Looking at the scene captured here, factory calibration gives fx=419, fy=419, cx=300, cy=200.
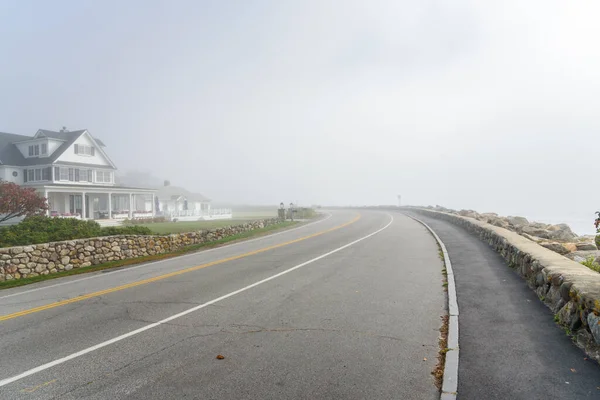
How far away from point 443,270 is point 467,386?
783cm

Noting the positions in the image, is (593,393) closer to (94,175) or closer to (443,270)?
(443,270)

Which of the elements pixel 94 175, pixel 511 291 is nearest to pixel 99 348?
pixel 511 291

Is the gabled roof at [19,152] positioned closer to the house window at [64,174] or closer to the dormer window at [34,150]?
the dormer window at [34,150]

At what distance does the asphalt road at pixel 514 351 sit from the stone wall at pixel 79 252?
13.4 m

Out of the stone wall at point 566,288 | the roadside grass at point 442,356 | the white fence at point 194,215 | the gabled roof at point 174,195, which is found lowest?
the roadside grass at point 442,356

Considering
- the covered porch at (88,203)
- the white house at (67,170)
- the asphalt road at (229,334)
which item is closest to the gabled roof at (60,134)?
the white house at (67,170)

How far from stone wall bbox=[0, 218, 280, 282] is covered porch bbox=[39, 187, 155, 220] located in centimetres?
2110

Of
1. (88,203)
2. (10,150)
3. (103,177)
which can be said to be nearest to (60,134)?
(10,150)

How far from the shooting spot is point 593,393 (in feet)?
15.5

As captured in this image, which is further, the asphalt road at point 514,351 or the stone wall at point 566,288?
the stone wall at point 566,288

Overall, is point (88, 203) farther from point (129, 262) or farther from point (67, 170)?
point (129, 262)

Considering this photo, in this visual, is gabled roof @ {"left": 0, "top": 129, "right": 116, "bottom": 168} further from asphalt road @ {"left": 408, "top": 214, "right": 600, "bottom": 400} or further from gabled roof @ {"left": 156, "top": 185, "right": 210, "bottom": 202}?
asphalt road @ {"left": 408, "top": 214, "right": 600, "bottom": 400}

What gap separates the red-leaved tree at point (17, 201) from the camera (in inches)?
975

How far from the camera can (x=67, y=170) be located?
1610 inches
